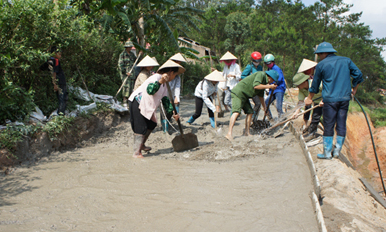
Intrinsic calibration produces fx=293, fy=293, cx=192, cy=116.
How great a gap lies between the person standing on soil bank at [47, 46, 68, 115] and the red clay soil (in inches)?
314

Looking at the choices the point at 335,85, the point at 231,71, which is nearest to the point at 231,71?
the point at 231,71

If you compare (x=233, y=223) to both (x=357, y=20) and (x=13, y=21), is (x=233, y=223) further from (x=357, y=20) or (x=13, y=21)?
(x=357, y=20)

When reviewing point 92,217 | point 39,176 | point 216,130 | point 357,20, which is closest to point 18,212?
point 92,217

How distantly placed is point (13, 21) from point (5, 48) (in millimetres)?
487

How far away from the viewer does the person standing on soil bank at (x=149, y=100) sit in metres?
4.55

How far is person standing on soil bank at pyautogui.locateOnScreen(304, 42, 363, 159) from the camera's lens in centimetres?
446

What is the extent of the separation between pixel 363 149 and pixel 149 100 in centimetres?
1088

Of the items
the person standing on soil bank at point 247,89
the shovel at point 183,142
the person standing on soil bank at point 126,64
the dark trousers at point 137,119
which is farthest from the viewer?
the person standing on soil bank at point 126,64

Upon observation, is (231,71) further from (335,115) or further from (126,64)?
(335,115)

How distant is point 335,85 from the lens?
449 centimetres

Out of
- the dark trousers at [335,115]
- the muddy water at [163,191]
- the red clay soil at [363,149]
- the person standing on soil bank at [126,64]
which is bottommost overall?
the red clay soil at [363,149]

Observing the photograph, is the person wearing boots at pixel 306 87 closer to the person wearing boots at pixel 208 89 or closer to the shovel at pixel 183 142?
the person wearing boots at pixel 208 89

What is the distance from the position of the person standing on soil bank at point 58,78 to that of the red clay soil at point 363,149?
7978mm

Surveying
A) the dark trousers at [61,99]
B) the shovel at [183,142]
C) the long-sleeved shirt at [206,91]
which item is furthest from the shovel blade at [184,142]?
the dark trousers at [61,99]
